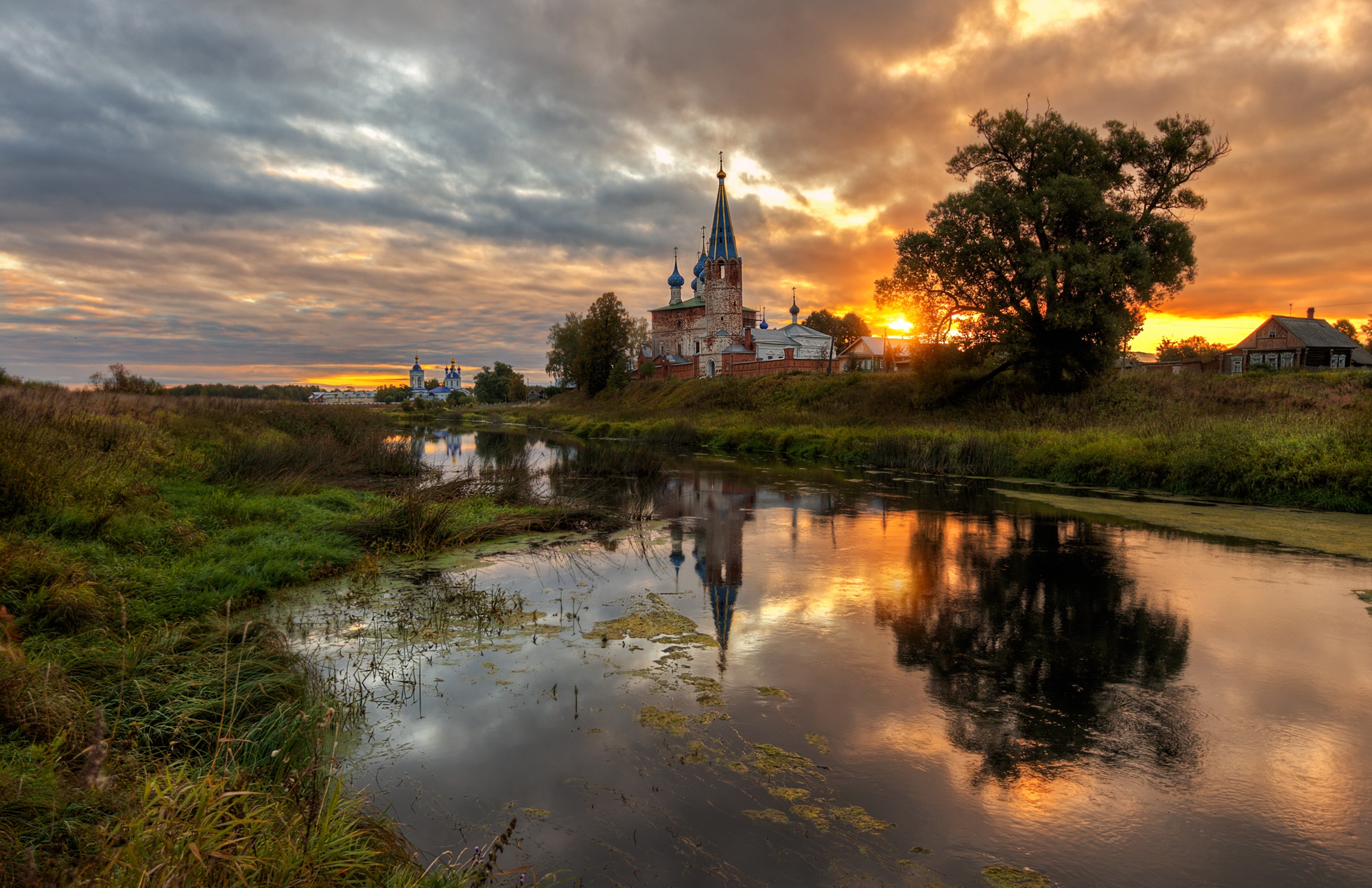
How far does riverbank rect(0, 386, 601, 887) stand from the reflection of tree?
389cm

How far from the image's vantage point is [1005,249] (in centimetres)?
2834

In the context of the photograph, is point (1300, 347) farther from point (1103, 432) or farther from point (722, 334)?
point (722, 334)

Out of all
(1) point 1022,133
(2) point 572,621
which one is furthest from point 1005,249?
(2) point 572,621

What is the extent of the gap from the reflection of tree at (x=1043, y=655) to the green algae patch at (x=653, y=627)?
2.04 metres

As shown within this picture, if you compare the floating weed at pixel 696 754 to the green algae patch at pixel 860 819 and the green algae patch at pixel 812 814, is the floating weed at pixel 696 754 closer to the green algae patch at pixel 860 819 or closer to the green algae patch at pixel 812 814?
the green algae patch at pixel 812 814

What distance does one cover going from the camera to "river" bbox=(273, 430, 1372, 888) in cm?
377

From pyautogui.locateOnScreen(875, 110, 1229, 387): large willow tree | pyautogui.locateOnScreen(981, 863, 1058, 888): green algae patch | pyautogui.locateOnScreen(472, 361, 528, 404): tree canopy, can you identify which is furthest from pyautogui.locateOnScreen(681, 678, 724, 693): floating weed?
pyautogui.locateOnScreen(472, 361, 528, 404): tree canopy

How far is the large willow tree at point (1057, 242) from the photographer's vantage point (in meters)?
Result: 26.8

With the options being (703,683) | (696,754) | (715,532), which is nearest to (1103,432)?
(715,532)

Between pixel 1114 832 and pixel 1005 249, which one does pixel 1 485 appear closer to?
pixel 1114 832

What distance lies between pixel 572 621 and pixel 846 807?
392cm

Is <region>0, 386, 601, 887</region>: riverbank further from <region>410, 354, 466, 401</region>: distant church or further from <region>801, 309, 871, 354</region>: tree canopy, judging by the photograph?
<region>410, 354, 466, 401</region>: distant church

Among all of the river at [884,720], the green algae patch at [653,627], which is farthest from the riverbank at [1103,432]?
the green algae patch at [653,627]

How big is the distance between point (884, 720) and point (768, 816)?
5.12 ft
